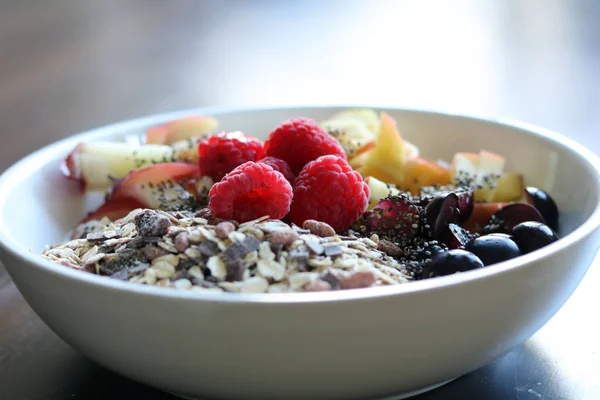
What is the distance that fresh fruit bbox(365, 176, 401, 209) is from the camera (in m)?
1.02

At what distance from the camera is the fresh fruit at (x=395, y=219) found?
2.95 feet

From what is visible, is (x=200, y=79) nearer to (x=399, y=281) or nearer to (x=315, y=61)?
(x=315, y=61)

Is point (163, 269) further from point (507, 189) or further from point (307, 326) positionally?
point (507, 189)

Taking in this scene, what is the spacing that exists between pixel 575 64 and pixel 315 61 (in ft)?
2.56

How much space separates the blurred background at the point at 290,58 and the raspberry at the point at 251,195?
0.76 metres

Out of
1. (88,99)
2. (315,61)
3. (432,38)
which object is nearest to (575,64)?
(432,38)

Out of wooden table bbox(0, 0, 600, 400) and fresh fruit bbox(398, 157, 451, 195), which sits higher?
fresh fruit bbox(398, 157, 451, 195)

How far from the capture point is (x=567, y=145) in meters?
1.04

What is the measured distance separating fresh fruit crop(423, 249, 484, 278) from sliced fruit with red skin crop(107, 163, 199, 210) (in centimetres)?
42

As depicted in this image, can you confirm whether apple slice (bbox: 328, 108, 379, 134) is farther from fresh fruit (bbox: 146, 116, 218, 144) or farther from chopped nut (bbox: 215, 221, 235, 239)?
chopped nut (bbox: 215, 221, 235, 239)

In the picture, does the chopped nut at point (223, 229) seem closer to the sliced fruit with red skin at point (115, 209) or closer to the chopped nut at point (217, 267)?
the chopped nut at point (217, 267)

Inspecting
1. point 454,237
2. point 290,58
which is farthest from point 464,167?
point 290,58

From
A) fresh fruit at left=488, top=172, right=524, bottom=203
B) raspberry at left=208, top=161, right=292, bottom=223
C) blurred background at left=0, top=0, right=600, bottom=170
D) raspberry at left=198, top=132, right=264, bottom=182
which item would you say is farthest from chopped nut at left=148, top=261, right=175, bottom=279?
blurred background at left=0, top=0, right=600, bottom=170

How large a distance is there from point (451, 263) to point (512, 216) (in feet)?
0.91
